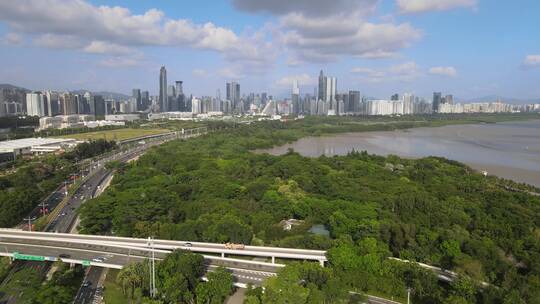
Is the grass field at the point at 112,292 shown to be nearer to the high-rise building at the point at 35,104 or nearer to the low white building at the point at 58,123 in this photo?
the low white building at the point at 58,123

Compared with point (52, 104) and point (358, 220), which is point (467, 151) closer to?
point (358, 220)

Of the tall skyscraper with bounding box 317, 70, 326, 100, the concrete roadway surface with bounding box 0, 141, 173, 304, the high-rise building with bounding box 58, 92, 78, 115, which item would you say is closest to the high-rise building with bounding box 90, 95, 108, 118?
the high-rise building with bounding box 58, 92, 78, 115

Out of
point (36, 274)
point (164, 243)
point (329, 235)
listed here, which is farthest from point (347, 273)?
point (36, 274)

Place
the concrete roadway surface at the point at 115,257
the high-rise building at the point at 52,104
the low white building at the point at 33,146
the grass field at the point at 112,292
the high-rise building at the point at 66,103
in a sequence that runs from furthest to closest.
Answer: the high-rise building at the point at 66,103, the high-rise building at the point at 52,104, the low white building at the point at 33,146, the concrete roadway surface at the point at 115,257, the grass field at the point at 112,292

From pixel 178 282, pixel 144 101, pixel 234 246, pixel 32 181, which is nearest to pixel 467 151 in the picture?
pixel 234 246

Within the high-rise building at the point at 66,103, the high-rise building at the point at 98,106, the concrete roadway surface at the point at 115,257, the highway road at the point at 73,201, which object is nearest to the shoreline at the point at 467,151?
the highway road at the point at 73,201

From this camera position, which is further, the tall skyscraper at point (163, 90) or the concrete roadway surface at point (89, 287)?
the tall skyscraper at point (163, 90)

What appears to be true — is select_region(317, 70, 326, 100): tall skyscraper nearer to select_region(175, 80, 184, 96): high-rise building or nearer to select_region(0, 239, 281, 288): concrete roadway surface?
select_region(175, 80, 184, 96): high-rise building

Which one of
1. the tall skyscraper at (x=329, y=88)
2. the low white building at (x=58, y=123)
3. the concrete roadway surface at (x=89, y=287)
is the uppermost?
the tall skyscraper at (x=329, y=88)
